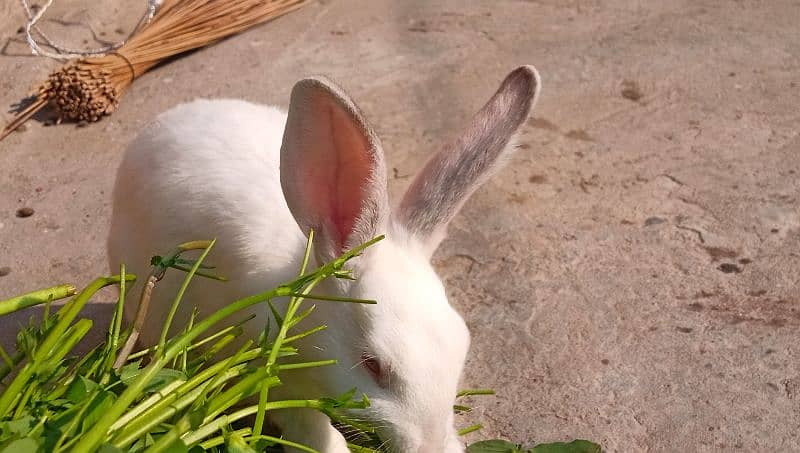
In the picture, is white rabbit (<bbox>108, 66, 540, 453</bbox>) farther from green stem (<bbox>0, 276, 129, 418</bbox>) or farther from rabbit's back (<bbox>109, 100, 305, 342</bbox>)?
green stem (<bbox>0, 276, 129, 418</bbox>)

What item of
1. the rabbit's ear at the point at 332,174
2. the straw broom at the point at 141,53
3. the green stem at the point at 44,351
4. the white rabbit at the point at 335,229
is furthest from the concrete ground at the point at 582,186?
the green stem at the point at 44,351

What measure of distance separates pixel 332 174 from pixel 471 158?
360mm

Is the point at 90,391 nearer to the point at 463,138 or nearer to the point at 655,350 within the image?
the point at 463,138

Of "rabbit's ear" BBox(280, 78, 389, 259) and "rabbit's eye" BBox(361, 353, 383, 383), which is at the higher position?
"rabbit's ear" BBox(280, 78, 389, 259)

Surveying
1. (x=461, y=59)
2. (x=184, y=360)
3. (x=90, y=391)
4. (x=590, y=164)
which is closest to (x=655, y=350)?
Result: (x=590, y=164)

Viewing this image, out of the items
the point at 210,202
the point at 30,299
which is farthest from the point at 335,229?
the point at 30,299

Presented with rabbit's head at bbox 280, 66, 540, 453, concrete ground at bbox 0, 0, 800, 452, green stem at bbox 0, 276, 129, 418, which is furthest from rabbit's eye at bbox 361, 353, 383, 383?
concrete ground at bbox 0, 0, 800, 452

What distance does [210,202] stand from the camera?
2.75 meters

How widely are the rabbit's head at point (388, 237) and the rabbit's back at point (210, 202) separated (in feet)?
0.81

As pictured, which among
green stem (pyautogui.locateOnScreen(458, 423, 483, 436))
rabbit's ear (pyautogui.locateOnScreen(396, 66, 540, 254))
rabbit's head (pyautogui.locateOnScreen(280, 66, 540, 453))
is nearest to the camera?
rabbit's head (pyautogui.locateOnScreen(280, 66, 540, 453))

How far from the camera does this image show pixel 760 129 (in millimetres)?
4352

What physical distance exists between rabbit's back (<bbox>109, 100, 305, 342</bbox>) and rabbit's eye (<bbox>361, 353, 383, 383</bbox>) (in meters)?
0.33

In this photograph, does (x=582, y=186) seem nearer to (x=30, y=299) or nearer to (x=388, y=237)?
(x=388, y=237)

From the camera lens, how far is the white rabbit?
2154 millimetres
